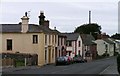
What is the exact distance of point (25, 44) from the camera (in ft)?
186

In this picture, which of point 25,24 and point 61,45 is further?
point 61,45

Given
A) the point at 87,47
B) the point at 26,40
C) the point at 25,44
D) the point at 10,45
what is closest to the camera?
the point at 26,40

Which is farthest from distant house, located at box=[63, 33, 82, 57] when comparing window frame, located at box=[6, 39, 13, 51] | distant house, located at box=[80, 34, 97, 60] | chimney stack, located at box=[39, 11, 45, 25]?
window frame, located at box=[6, 39, 13, 51]

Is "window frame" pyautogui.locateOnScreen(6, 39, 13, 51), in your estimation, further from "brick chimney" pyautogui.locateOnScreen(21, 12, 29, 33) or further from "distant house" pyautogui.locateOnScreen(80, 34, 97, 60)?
"distant house" pyautogui.locateOnScreen(80, 34, 97, 60)

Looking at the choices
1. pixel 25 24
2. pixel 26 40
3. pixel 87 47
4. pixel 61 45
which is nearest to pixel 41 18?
pixel 61 45

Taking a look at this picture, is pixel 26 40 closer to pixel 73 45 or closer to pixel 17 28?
pixel 17 28

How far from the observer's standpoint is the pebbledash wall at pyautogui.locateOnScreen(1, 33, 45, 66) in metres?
55.7

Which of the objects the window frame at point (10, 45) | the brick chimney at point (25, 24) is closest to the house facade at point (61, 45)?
the window frame at point (10, 45)

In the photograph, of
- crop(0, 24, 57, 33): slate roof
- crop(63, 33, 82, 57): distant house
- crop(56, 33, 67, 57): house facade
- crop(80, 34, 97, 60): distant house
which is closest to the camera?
crop(0, 24, 57, 33): slate roof

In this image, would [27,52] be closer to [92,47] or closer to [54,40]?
[54,40]

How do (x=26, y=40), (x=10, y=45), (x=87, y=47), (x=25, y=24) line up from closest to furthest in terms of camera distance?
(x=26, y=40), (x=25, y=24), (x=10, y=45), (x=87, y=47)

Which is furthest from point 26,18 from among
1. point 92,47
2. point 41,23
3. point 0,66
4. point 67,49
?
point 92,47

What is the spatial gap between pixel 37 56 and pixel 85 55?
38238mm

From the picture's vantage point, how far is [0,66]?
4150 centimetres
